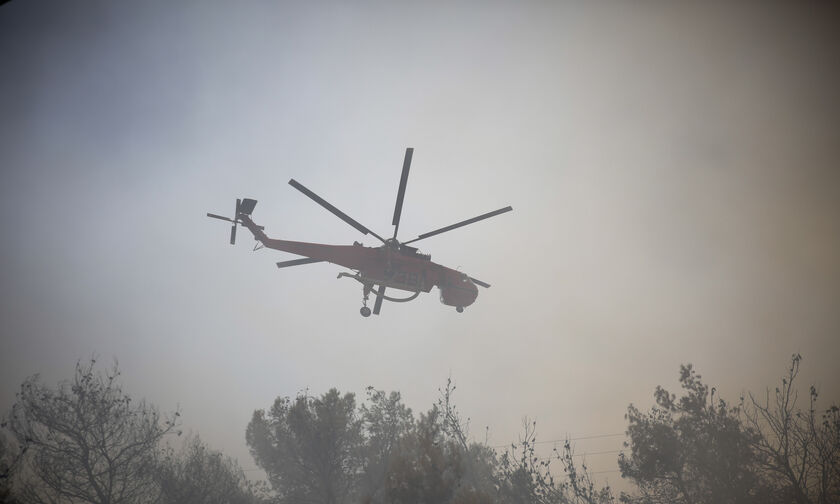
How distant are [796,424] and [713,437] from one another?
7032 mm

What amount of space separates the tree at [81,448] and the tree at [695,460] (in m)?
18.7

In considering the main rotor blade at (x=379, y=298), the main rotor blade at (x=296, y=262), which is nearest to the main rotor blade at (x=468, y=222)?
the main rotor blade at (x=379, y=298)

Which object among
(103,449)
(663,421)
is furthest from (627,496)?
(103,449)

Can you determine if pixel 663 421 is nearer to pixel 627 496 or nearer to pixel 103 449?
pixel 627 496

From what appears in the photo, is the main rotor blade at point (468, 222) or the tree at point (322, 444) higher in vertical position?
the main rotor blade at point (468, 222)

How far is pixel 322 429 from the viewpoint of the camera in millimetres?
16906

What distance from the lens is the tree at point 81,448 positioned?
42.8ft

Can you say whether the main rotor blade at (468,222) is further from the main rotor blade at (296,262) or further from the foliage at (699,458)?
the foliage at (699,458)

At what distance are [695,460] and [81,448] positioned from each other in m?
23.0

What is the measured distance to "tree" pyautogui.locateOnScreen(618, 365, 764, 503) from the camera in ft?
44.9

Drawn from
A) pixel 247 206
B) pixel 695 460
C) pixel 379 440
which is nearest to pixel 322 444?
pixel 379 440

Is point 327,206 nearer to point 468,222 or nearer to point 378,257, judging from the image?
point 378,257

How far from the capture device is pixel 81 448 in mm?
13430

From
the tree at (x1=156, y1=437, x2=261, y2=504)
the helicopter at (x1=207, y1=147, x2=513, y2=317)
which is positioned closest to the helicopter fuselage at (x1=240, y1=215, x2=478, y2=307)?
the helicopter at (x1=207, y1=147, x2=513, y2=317)
